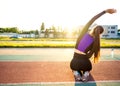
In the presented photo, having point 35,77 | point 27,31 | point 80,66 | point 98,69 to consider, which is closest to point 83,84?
point 80,66

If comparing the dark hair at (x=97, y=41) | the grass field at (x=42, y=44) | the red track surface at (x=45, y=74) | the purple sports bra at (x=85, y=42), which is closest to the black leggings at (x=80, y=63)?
the purple sports bra at (x=85, y=42)

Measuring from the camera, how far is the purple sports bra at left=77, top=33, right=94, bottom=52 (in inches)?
293

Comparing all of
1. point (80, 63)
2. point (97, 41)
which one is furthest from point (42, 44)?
point (97, 41)

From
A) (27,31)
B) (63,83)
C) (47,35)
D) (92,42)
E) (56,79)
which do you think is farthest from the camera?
(27,31)

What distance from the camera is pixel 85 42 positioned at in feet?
24.6

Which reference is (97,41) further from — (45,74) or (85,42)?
(45,74)

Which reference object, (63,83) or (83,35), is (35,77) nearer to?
(63,83)

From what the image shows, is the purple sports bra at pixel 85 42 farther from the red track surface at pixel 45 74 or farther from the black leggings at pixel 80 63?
the red track surface at pixel 45 74

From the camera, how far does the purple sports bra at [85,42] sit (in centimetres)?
744

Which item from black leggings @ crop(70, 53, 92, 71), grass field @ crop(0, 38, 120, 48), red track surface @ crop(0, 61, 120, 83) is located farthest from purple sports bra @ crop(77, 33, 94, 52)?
grass field @ crop(0, 38, 120, 48)

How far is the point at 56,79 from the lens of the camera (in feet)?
28.8

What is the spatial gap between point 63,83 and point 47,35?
3191 inches

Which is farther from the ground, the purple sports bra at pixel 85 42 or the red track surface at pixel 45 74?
the purple sports bra at pixel 85 42

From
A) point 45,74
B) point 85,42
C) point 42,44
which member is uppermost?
point 85,42
